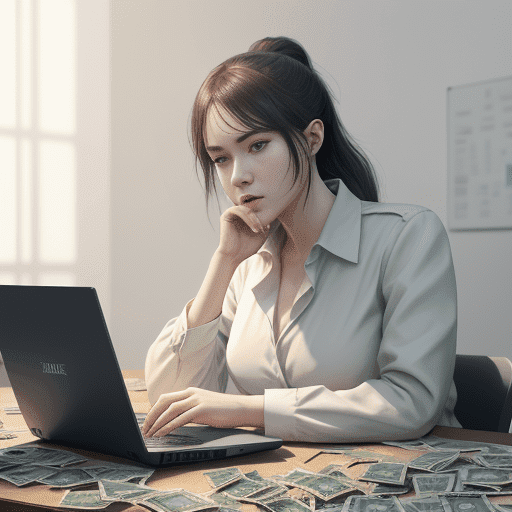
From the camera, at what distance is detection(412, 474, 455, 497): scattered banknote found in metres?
0.80

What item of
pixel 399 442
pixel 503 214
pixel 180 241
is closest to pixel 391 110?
pixel 503 214

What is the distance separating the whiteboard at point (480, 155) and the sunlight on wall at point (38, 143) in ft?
7.19

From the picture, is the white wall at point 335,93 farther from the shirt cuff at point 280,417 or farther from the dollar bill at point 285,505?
the dollar bill at point 285,505

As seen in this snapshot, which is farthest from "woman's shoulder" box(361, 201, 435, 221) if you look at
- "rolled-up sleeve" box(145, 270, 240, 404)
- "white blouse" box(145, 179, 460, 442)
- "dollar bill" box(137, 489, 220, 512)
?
"dollar bill" box(137, 489, 220, 512)

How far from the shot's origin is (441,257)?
128cm

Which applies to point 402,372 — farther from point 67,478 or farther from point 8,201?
point 8,201

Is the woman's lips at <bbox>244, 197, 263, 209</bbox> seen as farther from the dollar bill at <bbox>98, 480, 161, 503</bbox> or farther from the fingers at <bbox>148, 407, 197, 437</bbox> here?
the dollar bill at <bbox>98, 480, 161, 503</bbox>

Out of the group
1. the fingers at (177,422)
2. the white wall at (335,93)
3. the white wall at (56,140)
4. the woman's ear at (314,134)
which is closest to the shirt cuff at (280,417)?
the fingers at (177,422)

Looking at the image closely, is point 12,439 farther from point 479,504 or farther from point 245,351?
point 479,504

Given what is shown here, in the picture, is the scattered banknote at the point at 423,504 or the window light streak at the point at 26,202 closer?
the scattered banknote at the point at 423,504

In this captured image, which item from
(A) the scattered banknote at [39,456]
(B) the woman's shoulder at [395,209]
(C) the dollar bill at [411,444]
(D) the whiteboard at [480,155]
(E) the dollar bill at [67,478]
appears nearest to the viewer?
(E) the dollar bill at [67,478]

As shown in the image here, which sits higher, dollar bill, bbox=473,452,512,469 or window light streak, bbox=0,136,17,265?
window light streak, bbox=0,136,17,265

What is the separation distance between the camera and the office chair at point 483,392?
1.47 m

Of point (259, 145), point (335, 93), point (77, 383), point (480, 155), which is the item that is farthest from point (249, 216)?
point (335, 93)
